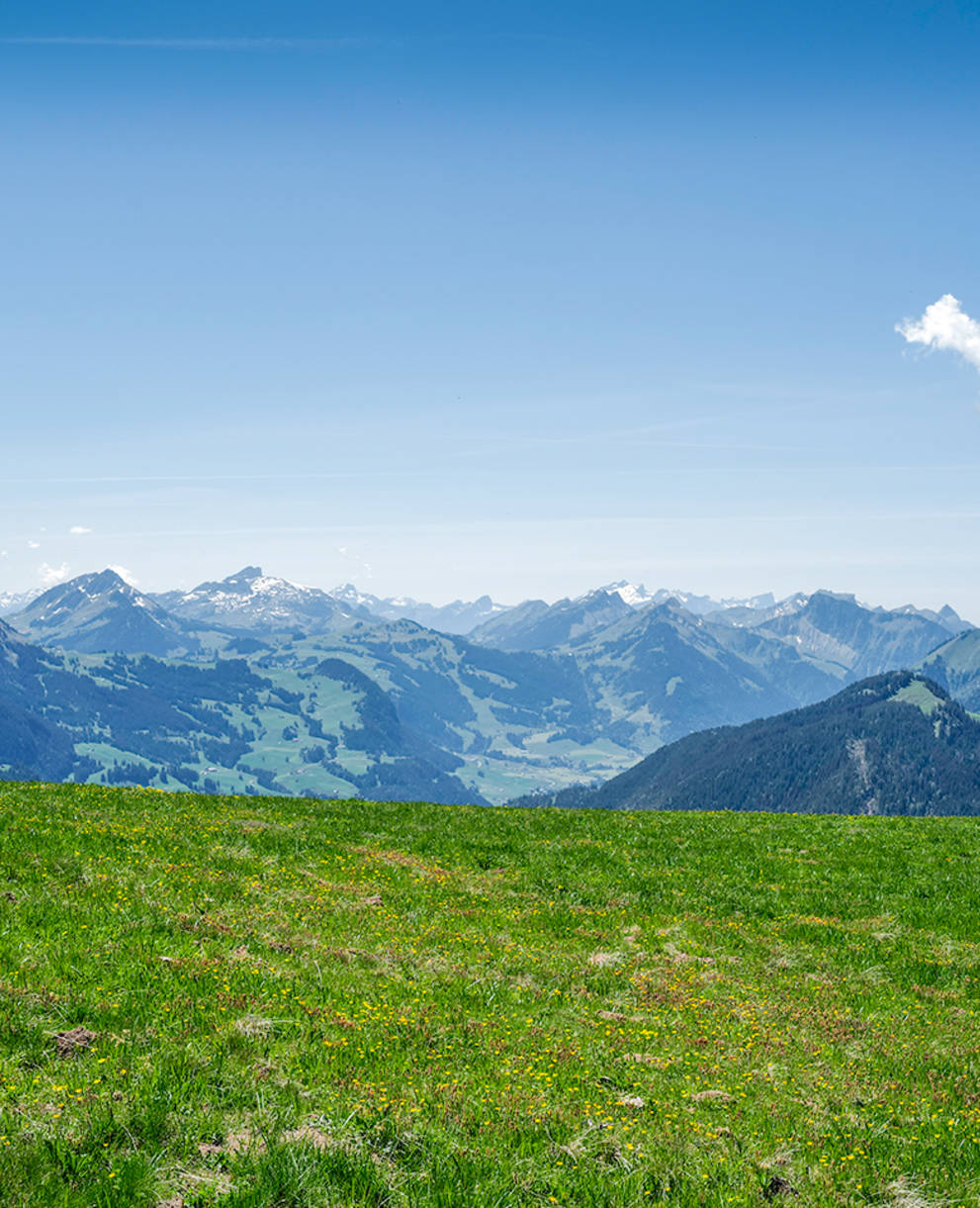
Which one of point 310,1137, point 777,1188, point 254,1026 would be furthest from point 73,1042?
point 777,1188

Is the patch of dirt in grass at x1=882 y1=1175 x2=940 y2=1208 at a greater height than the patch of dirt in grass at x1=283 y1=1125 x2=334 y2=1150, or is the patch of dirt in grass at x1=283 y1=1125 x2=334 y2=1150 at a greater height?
the patch of dirt in grass at x1=283 y1=1125 x2=334 y2=1150

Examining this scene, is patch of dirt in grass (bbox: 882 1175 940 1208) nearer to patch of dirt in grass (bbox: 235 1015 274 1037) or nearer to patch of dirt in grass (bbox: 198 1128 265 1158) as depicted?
patch of dirt in grass (bbox: 198 1128 265 1158)

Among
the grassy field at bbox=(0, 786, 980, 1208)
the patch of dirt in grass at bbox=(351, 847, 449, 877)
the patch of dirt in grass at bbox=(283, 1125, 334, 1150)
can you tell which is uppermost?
the patch of dirt in grass at bbox=(283, 1125, 334, 1150)

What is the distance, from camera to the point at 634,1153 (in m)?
9.34

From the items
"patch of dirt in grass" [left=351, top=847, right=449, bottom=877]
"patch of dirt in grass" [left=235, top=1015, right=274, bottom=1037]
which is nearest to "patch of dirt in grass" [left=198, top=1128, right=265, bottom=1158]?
"patch of dirt in grass" [left=235, top=1015, right=274, bottom=1037]

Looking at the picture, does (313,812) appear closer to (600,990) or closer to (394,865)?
(394,865)

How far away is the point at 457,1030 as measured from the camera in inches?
490

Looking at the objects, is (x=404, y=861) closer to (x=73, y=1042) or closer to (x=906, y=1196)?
(x=73, y=1042)

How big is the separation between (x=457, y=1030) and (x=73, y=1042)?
544cm

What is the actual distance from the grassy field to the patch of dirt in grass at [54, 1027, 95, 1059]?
4cm

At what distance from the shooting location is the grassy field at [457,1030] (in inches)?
339

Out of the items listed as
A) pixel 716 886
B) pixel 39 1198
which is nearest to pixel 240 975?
pixel 39 1198

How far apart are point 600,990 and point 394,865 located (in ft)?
30.9

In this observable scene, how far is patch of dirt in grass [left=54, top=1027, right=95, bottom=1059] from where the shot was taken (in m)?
10.3
